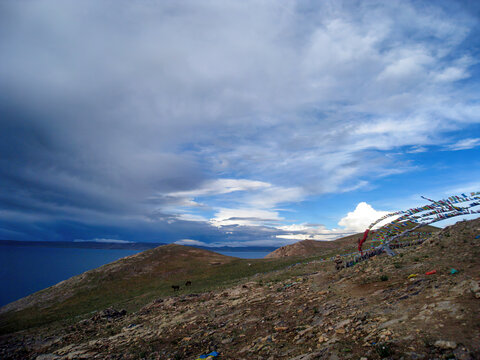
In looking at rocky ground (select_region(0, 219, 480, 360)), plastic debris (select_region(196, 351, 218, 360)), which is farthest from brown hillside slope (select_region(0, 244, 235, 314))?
plastic debris (select_region(196, 351, 218, 360))

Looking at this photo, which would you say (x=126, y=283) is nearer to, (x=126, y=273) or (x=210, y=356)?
(x=126, y=273)

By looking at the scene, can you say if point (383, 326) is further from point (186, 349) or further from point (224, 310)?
point (224, 310)

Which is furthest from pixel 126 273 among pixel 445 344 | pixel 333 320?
pixel 445 344

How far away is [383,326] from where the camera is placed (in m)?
8.69

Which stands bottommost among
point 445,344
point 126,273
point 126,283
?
point 126,283

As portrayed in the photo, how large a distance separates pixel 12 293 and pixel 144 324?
164894 millimetres

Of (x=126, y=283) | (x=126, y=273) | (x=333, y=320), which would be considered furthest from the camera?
(x=126, y=273)

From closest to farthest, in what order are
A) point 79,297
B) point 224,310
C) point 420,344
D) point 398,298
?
point 420,344 → point 398,298 → point 224,310 → point 79,297

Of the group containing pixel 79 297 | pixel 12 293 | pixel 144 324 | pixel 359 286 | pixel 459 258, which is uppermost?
pixel 459 258

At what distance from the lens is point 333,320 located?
10.9 m

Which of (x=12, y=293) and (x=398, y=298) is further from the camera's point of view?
(x=12, y=293)

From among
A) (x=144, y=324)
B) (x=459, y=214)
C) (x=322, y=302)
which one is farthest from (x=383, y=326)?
(x=144, y=324)

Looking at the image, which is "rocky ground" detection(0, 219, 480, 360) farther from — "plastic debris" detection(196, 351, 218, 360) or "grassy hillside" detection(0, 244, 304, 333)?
"grassy hillside" detection(0, 244, 304, 333)

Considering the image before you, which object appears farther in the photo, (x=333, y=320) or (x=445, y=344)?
(x=333, y=320)
